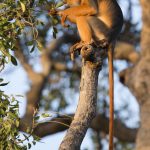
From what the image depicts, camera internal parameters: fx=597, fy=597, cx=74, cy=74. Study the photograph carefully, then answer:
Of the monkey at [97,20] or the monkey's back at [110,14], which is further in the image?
the monkey's back at [110,14]

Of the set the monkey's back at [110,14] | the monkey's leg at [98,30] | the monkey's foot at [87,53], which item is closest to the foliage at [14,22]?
the monkey's foot at [87,53]

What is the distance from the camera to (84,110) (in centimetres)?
352

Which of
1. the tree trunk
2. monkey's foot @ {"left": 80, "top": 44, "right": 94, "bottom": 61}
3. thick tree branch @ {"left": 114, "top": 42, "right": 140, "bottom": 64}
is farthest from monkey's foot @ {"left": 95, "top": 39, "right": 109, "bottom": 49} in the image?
thick tree branch @ {"left": 114, "top": 42, "right": 140, "bottom": 64}

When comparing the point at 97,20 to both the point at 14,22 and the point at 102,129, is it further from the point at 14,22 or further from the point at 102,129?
the point at 102,129

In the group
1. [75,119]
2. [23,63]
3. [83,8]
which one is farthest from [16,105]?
[23,63]

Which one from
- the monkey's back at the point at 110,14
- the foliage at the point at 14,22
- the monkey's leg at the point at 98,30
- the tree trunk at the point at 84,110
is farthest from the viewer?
the monkey's back at the point at 110,14

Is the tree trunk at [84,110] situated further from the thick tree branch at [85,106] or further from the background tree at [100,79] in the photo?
the background tree at [100,79]

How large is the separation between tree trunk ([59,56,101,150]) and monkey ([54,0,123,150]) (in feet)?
2.00

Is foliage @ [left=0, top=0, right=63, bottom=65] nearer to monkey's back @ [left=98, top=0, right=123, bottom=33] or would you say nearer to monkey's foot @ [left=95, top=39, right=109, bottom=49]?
monkey's foot @ [left=95, top=39, right=109, bottom=49]

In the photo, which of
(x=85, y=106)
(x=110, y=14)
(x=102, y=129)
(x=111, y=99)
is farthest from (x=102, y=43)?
(x=102, y=129)

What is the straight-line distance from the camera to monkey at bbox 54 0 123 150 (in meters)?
4.66

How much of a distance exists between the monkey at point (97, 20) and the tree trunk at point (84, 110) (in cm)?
61

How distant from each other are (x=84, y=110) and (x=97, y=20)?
158cm

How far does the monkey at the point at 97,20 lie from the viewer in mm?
4660
